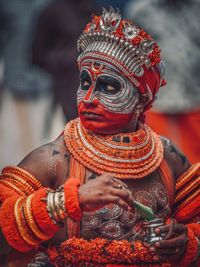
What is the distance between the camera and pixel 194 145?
9602 mm

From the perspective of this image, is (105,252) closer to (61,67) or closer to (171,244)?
(171,244)

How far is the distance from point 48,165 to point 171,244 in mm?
775

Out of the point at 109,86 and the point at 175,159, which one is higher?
the point at 109,86

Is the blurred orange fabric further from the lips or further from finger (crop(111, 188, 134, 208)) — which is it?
finger (crop(111, 188, 134, 208))

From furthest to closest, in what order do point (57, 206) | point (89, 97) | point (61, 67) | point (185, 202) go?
point (61, 67), point (185, 202), point (89, 97), point (57, 206)

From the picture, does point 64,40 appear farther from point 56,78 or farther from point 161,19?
point 161,19

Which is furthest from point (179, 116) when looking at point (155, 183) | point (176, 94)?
point (155, 183)

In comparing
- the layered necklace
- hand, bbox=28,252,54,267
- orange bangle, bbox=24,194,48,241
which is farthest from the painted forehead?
hand, bbox=28,252,54,267

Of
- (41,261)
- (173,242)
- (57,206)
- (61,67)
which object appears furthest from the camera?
(61,67)

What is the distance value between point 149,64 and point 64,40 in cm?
437

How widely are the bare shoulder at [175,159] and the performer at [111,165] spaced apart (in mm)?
143

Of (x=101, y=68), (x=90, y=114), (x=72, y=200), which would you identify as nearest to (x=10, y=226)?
(x=72, y=200)

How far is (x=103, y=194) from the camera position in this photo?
5.86m

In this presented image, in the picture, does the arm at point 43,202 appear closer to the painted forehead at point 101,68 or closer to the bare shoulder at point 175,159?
the painted forehead at point 101,68
